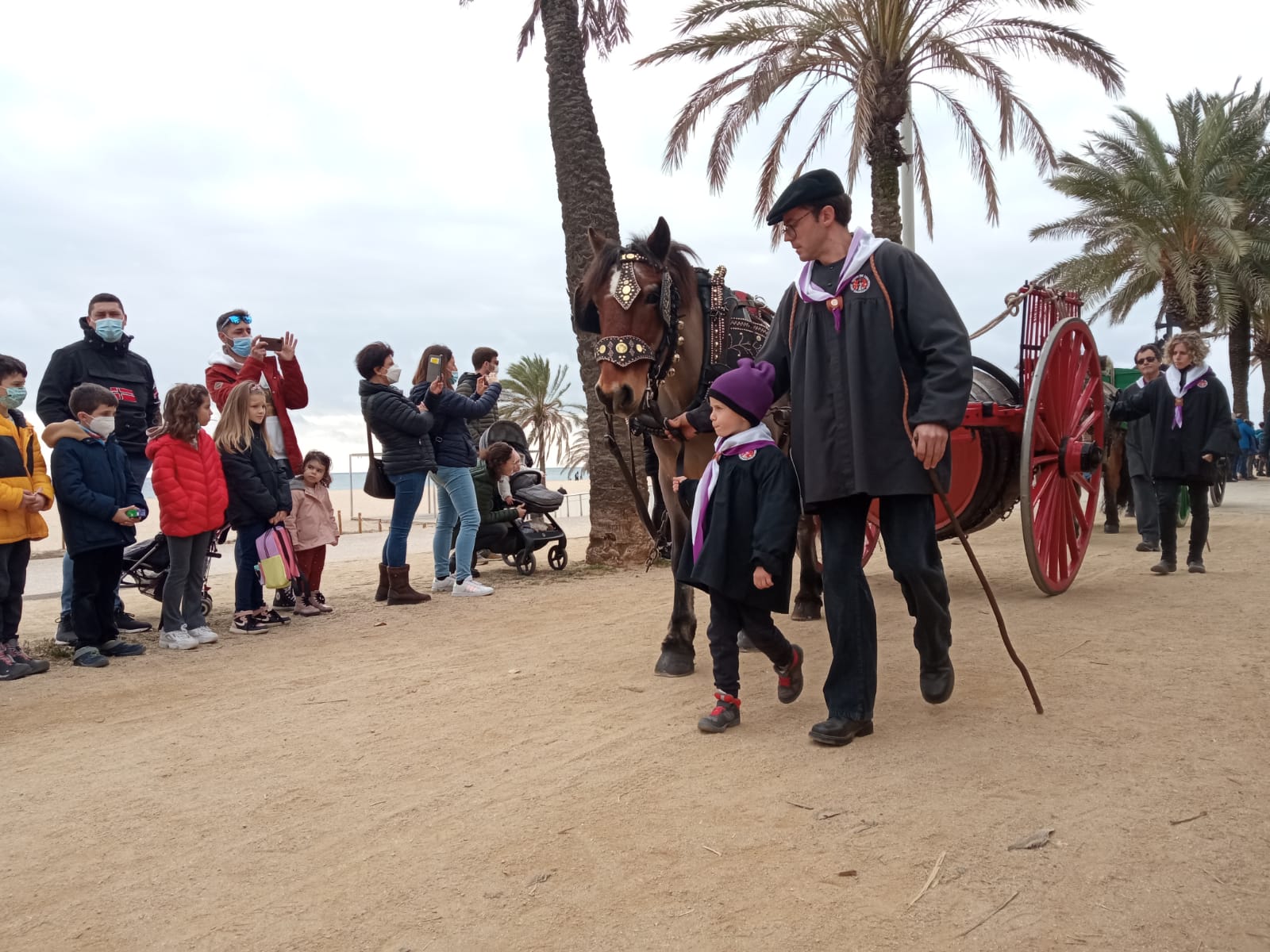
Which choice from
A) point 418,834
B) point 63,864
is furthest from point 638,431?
point 63,864

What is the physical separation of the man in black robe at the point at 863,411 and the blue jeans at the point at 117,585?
4.71 m

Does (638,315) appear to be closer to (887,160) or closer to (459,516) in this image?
(459,516)

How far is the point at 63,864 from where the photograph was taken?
10.00 feet

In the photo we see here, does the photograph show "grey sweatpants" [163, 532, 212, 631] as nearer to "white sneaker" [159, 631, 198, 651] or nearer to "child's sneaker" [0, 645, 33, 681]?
"white sneaker" [159, 631, 198, 651]

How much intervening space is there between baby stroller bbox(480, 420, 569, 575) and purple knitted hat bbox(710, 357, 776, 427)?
6.14 m

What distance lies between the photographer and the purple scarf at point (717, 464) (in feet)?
13.5

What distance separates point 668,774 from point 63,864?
1.88 metres

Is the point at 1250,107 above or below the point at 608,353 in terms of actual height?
above

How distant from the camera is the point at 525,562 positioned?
10.2 m

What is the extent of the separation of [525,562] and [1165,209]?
21.3 m

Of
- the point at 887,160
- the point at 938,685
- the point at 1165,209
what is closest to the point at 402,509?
the point at 938,685

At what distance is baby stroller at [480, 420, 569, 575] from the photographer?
33.6ft

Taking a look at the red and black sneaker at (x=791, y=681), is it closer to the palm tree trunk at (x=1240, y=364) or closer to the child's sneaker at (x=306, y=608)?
the child's sneaker at (x=306, y=608)

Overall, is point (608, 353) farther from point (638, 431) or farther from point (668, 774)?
point (668, 774)
